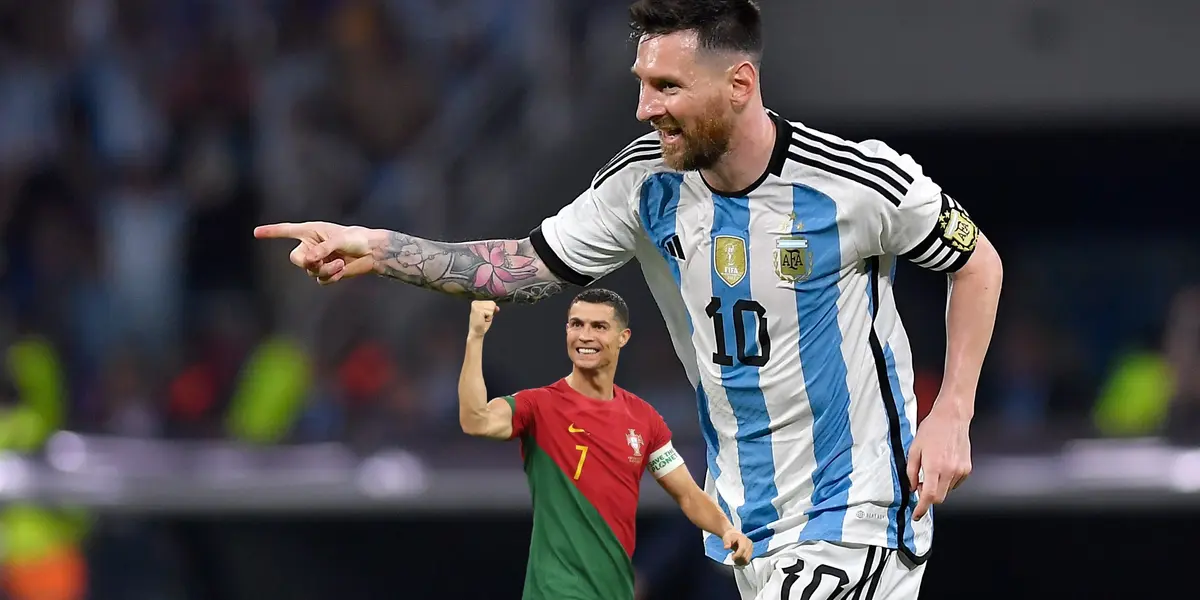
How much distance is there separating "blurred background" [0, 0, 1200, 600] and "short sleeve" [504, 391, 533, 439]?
3.09m

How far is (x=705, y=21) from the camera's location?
12.6ft

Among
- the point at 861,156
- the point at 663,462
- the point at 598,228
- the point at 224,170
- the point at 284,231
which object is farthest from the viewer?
the point at 224,170

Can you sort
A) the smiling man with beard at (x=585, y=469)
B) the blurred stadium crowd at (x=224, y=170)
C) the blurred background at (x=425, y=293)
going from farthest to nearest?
the blurred stadium crowd at (x=224, y=170), the blurred background at (x=425, y=293), the smiling man with beard at (x=585, y=469)

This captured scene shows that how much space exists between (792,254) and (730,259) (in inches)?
5.9

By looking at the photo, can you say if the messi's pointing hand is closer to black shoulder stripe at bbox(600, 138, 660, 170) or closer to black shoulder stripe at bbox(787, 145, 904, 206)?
Answer: black shoulder stripe at bbox(600, 138, 660, 170)

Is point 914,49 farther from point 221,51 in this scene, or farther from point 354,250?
point 354,250

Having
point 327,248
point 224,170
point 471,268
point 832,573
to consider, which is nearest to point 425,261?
point 471,268

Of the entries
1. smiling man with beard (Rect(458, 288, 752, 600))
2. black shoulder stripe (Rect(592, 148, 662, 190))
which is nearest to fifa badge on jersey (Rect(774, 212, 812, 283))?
black shoulder stripe (Rect(592, 148, 662, 190))

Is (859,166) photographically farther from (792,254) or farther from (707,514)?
(707,514)

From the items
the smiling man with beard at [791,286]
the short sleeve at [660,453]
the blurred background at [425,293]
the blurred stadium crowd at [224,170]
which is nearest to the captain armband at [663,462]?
the short sleeve at [660,453]

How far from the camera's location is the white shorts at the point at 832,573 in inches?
155

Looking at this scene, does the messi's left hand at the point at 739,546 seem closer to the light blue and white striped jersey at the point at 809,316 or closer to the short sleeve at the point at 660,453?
the light blue and white striped jersey at the point at 809,316

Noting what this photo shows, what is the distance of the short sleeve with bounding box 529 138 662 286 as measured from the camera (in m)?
4.19

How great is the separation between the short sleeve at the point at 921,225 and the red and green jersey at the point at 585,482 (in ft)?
3.95
